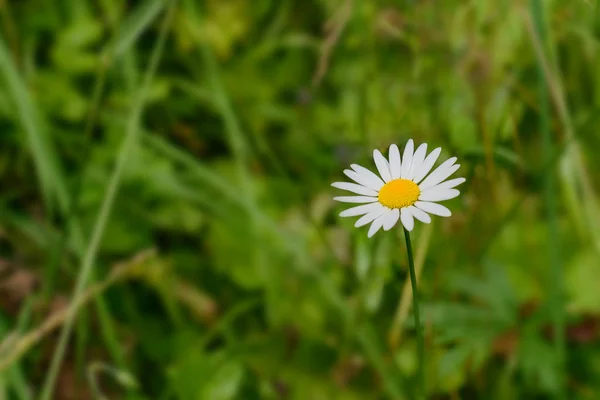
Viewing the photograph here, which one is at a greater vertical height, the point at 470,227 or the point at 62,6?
the point at 62,6

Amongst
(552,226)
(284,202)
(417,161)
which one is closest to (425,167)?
(417,161)

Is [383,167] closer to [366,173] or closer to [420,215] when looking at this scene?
[366,173]

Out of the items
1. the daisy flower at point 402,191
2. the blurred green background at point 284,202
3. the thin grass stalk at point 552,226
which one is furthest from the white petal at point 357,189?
the thin grass stalk at point 552,226

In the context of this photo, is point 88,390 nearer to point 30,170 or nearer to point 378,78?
point 30,170

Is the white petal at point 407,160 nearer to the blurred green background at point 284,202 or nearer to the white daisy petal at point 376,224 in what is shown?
the white daisy petal at point 376,224

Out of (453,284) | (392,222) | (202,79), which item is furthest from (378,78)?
(392,222)


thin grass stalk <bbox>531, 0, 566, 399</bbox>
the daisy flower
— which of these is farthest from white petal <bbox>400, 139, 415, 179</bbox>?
thin grass stalk <bbox>531, 0, 566, 399</bbox>

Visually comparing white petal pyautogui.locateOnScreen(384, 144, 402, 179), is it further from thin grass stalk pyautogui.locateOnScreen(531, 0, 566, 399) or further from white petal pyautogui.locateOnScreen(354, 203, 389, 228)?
thin grass stalk pyautogui.locateOnScreen(531, 0, 566, 399)

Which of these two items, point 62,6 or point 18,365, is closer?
point 18,365

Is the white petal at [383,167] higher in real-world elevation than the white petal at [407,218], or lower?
higher
